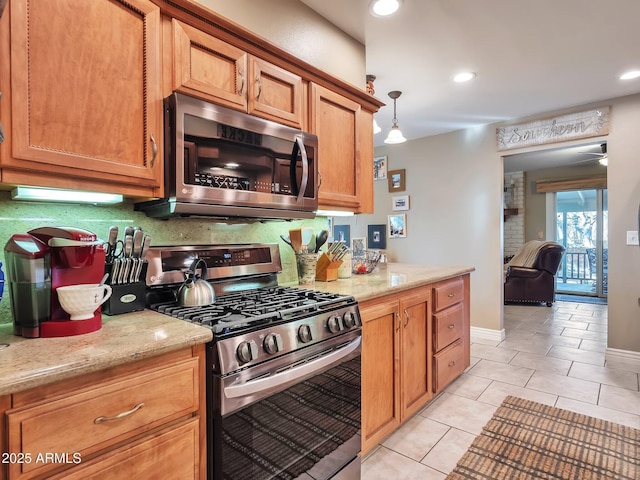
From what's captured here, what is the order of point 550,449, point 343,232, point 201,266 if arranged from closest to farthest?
point 201,266 < point 550,449 < point 343,232

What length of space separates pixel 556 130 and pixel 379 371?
3.27 metres

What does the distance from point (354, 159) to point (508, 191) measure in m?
6.36

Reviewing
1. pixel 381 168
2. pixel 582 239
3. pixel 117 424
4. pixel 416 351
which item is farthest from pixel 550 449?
pixel 582 239

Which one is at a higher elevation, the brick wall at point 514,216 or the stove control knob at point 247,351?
the brick wall at point 514,216

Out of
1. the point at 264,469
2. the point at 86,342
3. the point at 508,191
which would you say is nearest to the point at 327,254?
the point at 264,469

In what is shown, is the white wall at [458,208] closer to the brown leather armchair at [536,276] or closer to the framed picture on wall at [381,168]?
the framed picture on wall at [381,168]

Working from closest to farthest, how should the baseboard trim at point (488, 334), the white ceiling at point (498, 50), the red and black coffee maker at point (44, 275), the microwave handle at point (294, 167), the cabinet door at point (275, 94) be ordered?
the red and black coffee maker at point (44, 275) → the cabinet door at point (275, 94) → the microwave handle at point (294, 167) → the white ceiling at point (498, 50) → the baseboard trim at point (488, 334)

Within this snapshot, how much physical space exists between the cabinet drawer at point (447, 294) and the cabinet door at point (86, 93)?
186 centimetres

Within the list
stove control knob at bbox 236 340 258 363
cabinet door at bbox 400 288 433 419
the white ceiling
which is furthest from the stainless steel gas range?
the white ceiling

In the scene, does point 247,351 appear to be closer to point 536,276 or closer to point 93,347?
point 93,347

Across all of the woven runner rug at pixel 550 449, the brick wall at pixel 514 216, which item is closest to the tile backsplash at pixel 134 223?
the woven runner rug at pixel 550 449

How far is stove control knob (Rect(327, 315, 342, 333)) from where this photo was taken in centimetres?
147

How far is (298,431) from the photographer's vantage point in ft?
4.37

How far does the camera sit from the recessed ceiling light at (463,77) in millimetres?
2799
